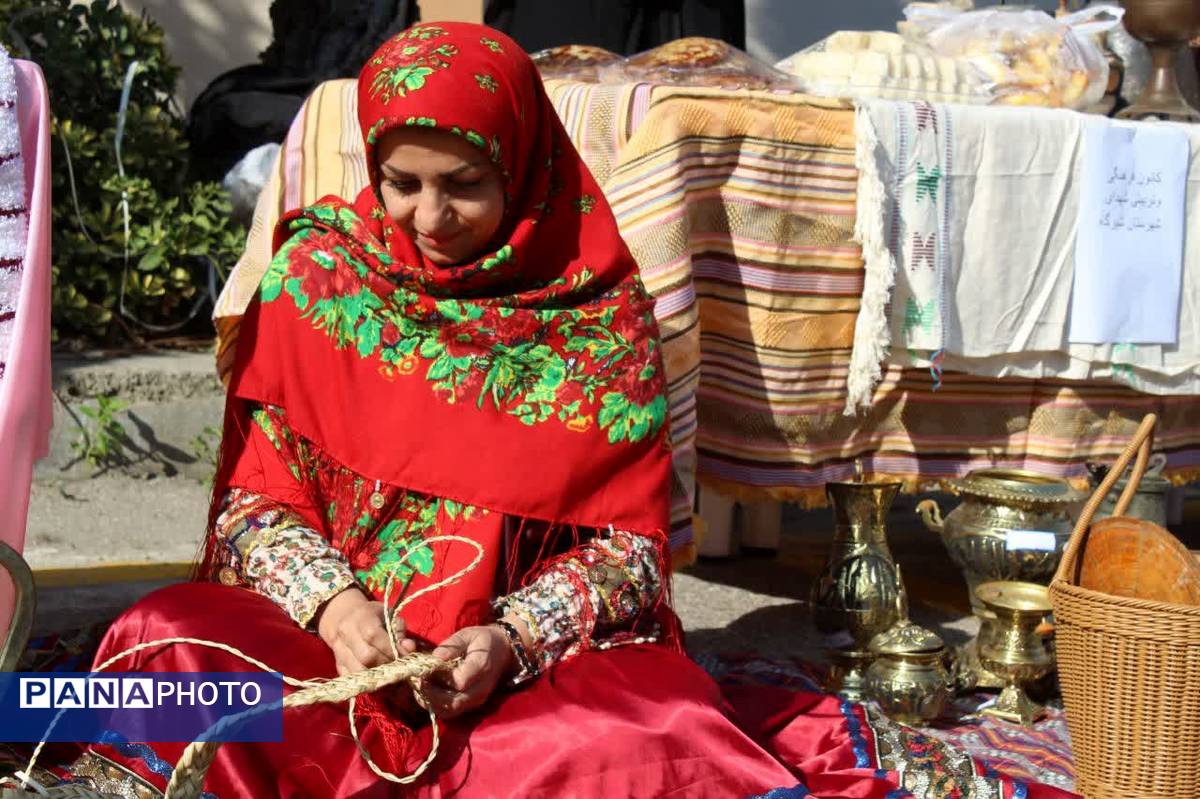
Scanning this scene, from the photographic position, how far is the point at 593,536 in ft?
8.21

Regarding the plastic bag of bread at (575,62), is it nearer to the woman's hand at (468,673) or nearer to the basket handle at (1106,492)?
the basket handle at (1106,492)

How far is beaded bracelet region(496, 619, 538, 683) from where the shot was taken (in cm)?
225

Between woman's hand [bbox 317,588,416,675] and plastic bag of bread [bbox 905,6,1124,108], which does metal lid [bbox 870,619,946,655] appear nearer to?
woman's hand [bbox 317,588,416,675]

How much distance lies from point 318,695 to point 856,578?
1.86 meters

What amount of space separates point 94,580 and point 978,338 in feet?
7.52

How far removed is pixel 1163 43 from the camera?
4.43 m

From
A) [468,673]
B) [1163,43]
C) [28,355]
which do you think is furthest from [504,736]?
[1163,43]

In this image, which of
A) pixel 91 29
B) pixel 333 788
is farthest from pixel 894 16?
pixel 333 788

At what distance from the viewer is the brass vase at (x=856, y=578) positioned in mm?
3375

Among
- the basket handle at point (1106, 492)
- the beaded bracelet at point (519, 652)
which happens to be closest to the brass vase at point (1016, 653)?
the basket handle at point (1106, 492)

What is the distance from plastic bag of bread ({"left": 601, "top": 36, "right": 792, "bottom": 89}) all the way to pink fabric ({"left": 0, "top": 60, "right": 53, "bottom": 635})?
163 centimetres

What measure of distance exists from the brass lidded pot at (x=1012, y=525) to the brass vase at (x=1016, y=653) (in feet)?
0.26

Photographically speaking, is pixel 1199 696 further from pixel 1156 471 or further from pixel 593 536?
pixel 1156 471

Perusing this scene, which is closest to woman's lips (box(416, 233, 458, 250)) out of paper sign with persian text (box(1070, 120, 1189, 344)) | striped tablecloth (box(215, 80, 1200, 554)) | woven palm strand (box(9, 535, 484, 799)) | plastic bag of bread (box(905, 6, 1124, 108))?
woven palm strand (box(9, 535, 484, 799))
